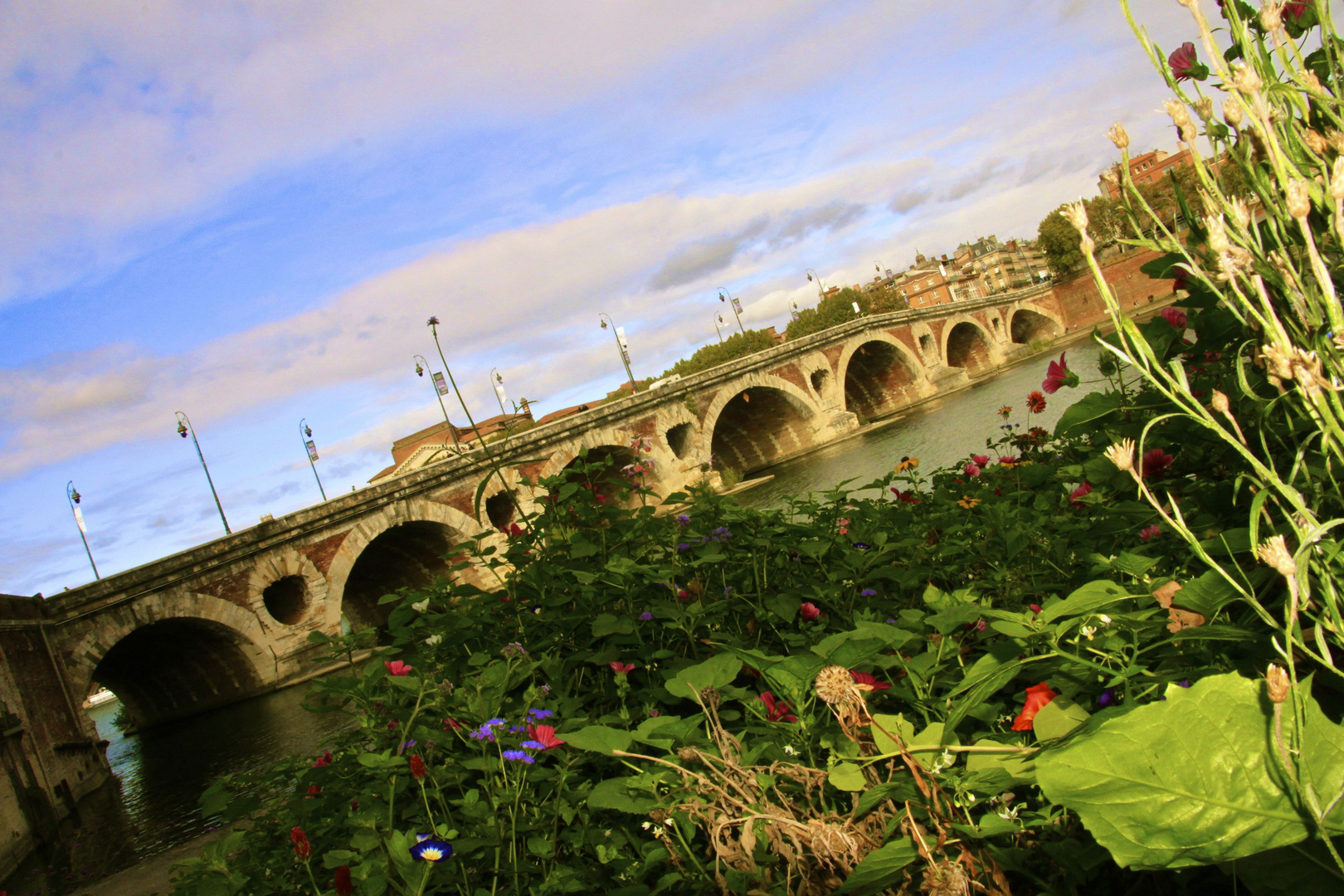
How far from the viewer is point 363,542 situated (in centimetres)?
1783

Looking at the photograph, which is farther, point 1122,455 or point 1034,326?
point 1034,326

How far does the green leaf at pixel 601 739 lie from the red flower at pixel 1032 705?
2.10 feet

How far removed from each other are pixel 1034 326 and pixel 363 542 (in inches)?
1568

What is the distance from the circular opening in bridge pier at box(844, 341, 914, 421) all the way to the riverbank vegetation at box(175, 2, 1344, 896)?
100 feet

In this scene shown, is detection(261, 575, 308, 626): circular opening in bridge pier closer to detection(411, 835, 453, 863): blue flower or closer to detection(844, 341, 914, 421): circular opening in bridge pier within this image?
detection(411, 835, 453, 863): blue flower

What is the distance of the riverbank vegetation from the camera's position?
83 cm

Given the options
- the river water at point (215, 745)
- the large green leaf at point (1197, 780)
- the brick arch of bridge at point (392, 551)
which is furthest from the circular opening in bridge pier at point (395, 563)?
the large green leaf at point (1197, 780)

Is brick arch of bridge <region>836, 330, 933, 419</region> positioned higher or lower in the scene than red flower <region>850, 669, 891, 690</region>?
higher

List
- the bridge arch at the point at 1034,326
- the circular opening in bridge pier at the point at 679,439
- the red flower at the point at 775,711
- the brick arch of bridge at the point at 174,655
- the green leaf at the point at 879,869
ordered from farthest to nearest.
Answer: the bridge arch at the point at 1034,326 → the circular opening in bridge pier at the point at 679,439 → the brick arch of bridge at the point at 174,655 → the red flower at the point at 775,711 → the green leaf at the point at 879,869

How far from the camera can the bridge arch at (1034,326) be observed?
4506 centimetres

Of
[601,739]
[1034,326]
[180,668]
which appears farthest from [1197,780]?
[1034,326]

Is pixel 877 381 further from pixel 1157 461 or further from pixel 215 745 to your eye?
pixel 1157 461

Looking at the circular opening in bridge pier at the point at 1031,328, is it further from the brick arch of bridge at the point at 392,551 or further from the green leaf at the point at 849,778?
the green leaf at the point at 849,778

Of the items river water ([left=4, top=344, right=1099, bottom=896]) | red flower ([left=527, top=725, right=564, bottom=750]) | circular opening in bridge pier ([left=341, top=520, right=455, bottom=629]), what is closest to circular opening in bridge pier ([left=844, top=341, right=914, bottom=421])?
river water ([left=4, top=344, right=1099, bottom=896])
